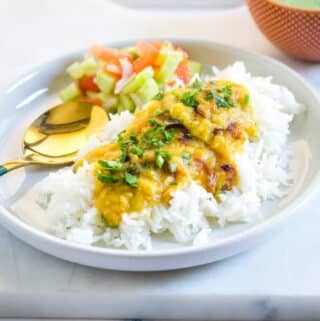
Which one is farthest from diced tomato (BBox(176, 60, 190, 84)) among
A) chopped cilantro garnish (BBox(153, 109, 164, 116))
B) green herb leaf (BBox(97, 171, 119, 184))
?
green herb leaf (BBox(97, 171, 119, 184))

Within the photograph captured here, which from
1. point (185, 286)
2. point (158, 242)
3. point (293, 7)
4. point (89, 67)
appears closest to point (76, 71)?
point (89, 67)

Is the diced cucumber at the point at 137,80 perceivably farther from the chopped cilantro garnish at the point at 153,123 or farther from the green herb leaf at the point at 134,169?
the green herb leaf at the point at 134,169

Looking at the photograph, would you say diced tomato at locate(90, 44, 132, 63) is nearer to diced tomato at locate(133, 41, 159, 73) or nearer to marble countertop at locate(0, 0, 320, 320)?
diced tomato at locate(133, 41, 159, 73)

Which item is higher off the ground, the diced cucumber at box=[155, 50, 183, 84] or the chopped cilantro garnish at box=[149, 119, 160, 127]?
the chopped cilantro garnish at box=[149, 119, 160, 127]

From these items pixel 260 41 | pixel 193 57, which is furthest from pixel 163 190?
pixel 260 41

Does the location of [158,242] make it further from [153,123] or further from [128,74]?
[128,74]

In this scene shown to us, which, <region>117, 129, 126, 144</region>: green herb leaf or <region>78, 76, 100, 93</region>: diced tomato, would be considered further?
<region>78, 76, 100, 93</region>: diced tomato

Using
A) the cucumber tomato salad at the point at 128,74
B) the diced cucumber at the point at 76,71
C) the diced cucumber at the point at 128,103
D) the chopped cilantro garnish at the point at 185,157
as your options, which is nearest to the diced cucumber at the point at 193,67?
the cucumber tomato salad at the point at 128,74
